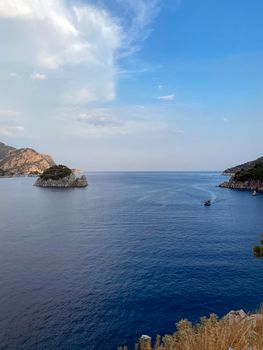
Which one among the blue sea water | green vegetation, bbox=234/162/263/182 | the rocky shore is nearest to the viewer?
the blue sea water

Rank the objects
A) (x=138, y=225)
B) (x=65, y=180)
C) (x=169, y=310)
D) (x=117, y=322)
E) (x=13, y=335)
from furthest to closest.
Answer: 1. (x=65, y=180)
2. (x=138, y=225)
3. (x=169, y=310)
4. (x=117, y=322)
5. (x=13, y=335)

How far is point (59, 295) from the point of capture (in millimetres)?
32969

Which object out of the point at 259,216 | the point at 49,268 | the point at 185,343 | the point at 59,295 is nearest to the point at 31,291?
the point at 59,295

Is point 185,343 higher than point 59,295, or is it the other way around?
point 185,343

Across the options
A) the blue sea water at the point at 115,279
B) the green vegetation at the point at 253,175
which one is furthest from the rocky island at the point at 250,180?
the blue sea water at the point at 115,279

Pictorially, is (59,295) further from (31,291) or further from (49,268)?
(49,268)

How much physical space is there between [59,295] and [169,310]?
40.4ft

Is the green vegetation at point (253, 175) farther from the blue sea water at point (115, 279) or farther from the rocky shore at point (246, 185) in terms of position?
the blue sea water at point (115, 279)

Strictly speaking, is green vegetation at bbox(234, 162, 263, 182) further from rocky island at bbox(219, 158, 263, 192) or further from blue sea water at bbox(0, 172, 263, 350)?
blue sea water at bbox(0, 172, 263, 350)

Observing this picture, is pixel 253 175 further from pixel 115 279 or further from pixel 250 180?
pixel 115 279

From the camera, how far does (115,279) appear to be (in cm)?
3734

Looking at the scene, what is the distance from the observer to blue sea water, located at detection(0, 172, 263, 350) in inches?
1044

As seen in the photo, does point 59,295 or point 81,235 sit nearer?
point 59,295

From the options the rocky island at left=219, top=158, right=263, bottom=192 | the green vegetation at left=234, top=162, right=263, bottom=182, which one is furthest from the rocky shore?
the green vegetation at left=234, top=162, right=263, bottom=182
